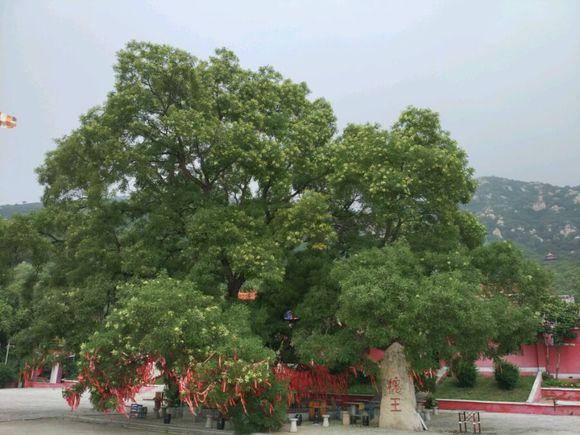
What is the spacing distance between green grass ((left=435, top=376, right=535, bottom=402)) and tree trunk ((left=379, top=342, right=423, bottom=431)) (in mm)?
9452

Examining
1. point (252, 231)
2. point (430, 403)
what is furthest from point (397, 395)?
point (252, 231)

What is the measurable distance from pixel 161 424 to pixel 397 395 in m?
8.14

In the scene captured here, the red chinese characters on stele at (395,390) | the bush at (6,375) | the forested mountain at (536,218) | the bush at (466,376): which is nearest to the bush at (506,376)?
the bush at (466,376)

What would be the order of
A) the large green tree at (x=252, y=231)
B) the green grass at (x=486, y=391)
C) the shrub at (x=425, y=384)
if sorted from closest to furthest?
the large green tree at (x=252, y=231) < the shrub at (x=425, y=384) < the green grass at (x=486, y=391)

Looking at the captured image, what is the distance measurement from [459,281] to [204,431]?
30.1ft

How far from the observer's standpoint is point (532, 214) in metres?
104

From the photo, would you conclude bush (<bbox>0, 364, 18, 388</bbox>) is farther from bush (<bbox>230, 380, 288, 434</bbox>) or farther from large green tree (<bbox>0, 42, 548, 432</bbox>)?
bush (<bbox>230, 380, 288, 434</bbox>)

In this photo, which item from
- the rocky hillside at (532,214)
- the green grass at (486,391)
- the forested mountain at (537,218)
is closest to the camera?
the green grass at (486,391)

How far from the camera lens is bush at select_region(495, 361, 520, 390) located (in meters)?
25.0

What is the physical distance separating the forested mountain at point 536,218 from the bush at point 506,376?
29832 millimetres

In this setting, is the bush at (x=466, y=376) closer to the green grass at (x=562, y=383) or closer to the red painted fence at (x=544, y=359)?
the red painted fence at (x=544, y=359)

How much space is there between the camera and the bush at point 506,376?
2503cm

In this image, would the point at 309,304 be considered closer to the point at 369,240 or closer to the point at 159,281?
the point at 369,240

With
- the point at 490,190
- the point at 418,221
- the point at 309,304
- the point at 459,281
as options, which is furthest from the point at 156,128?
the point at 490,190
